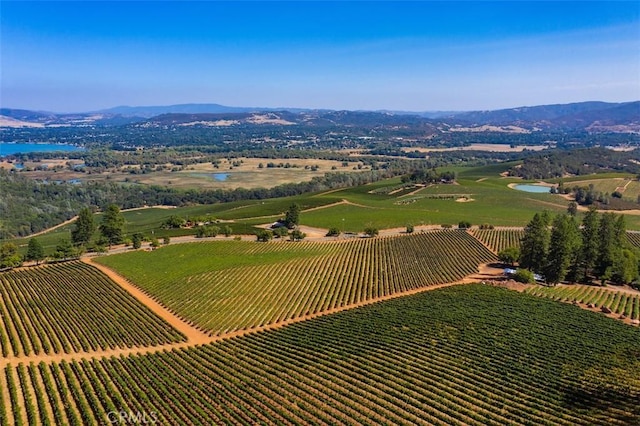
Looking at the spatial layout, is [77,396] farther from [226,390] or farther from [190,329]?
[190,329]

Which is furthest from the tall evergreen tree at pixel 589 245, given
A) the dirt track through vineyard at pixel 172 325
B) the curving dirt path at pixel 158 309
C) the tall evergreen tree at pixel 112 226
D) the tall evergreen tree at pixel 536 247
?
the tall evergreen tree at pixel 112 226

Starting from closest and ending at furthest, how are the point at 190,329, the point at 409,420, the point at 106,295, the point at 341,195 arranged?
the point at 409,420
the point at 190,329
the point at 106,295
the point at 341,195

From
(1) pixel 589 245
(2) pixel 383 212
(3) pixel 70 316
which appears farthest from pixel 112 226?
(1) pixel 589 245

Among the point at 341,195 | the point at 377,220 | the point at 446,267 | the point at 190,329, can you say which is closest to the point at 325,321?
the point at 190,329

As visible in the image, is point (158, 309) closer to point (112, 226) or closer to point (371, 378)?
point (371, 378)

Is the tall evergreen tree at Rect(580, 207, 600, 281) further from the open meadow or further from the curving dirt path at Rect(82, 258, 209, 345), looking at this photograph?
the curving dirt path at Rect(82, 258, 209, 345)

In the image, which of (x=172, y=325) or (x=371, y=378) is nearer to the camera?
(x=371, y=378)
